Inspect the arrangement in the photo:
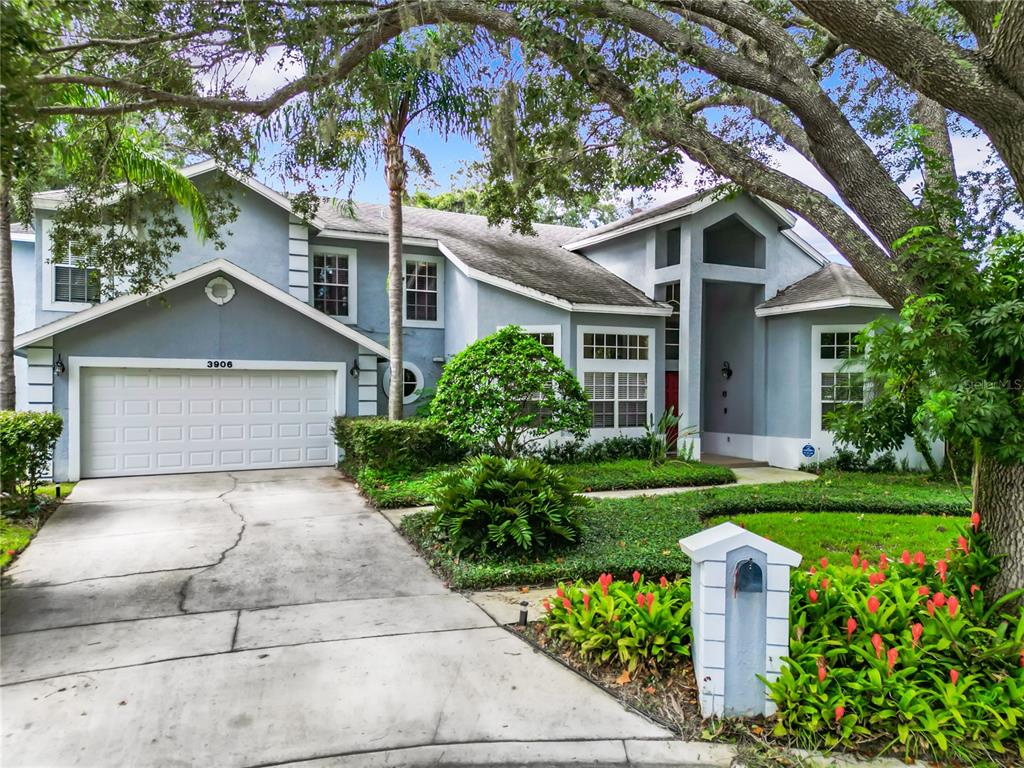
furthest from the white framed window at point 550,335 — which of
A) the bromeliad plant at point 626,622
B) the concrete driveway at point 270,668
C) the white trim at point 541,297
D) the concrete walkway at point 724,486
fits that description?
the bromeliad plant at point 626,622

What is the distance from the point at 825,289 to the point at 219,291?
1332 cm

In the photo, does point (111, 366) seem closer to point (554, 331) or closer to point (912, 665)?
point (554, 331)

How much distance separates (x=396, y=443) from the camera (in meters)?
11.3

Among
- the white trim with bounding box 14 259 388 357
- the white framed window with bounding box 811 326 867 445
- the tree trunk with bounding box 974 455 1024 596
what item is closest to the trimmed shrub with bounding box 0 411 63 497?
the white trim with bounding box 14 259 388 357

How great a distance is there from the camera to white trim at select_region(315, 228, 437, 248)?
14.3 meters

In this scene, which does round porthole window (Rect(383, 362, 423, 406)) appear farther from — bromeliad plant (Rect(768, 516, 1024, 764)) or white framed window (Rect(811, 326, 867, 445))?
bromeliad plant (Rect(768, 516, 1024, 764))

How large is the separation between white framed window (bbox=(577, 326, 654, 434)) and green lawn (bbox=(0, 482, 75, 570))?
9.98 m

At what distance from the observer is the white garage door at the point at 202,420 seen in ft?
38.8

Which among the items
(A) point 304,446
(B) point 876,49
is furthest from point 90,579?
(B) point 876,49

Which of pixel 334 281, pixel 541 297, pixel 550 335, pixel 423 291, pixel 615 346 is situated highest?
pixel 334 281

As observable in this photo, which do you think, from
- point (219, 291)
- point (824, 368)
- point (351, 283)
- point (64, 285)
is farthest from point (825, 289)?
point (64, 285)

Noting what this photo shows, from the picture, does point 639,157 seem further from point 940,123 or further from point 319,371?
point 319,371

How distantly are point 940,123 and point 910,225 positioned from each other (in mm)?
2630

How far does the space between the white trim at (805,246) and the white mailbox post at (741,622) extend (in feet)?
46.8
